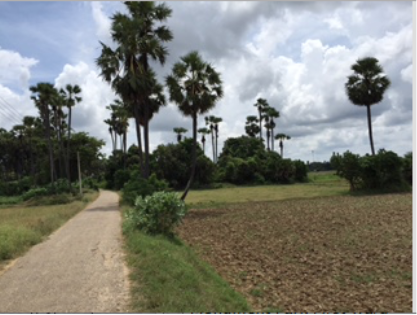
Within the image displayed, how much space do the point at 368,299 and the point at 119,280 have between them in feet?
14.3

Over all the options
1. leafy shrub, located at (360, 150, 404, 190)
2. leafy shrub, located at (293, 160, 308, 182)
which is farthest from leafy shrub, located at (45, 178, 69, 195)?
→ leafy shrub, located at (293, 160, 308, 182)

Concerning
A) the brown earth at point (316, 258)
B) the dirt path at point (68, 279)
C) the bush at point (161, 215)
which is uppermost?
the bush at point (161, 215)

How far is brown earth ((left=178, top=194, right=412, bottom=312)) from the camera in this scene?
23.2 ft

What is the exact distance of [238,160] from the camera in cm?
6531

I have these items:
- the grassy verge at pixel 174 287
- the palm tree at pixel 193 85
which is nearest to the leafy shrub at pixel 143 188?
the palm tree at pixel 193 85

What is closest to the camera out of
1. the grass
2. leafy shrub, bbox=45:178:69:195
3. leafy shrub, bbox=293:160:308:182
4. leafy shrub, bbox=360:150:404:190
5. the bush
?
the bush

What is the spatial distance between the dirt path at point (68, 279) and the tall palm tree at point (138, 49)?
16.1m

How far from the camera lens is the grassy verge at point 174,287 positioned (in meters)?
6.11

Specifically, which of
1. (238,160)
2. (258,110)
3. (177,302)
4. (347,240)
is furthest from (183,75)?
(258,110)

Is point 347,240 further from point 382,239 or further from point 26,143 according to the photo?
point 26,143

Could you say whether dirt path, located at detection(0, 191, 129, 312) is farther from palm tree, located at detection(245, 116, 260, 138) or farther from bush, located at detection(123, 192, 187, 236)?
palm tree, located at detection(245, 116, 260, 138)

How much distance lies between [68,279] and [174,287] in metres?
2.28

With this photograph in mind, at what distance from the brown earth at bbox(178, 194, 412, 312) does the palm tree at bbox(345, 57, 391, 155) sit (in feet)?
70.1

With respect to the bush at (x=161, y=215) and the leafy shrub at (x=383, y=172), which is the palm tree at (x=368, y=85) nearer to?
the leafy shrub at (x=383, y=172)
